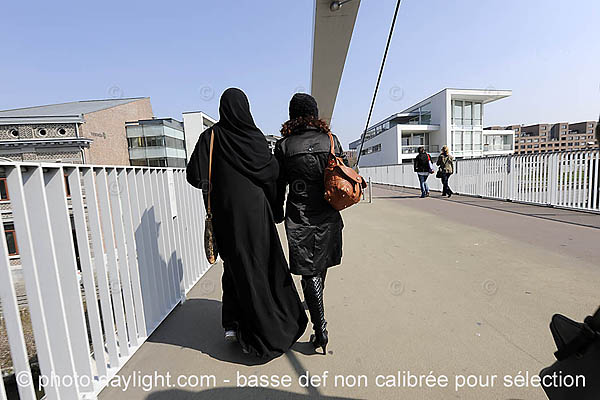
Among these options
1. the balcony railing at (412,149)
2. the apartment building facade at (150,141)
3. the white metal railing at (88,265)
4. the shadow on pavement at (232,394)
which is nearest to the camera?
the white metal railing at (88,265)

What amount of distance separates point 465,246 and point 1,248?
5099 millimetres

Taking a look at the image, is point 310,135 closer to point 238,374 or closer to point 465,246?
point 238,374

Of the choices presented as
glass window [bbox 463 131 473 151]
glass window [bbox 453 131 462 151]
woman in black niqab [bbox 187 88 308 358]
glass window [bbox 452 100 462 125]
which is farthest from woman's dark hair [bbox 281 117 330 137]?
glass window [bbox 463 131 473 151]

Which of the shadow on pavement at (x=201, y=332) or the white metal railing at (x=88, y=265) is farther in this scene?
the shadow on pavement at (x=201, y=332)

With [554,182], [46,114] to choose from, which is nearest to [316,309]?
[554,182]

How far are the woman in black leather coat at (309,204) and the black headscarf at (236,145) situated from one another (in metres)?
0.21

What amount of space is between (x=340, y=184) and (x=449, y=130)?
42.2 meters

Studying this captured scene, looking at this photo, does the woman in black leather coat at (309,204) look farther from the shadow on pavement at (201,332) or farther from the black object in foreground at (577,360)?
the black object in foreground at (577,360)

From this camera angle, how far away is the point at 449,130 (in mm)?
38719

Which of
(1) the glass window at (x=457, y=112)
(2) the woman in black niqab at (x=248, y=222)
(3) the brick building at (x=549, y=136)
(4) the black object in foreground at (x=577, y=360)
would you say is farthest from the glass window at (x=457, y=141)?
(3) the brick building at (x=549, y=136)

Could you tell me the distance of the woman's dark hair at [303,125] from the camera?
2.21 m

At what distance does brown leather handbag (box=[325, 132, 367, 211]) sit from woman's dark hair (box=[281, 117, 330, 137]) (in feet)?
Result: 0.87

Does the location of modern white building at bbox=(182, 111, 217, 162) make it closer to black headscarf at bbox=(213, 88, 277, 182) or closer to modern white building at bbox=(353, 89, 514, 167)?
modern white building at bbox=(353, 89, 514, 167)

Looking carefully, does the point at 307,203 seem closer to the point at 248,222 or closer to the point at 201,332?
the point at 248,222
